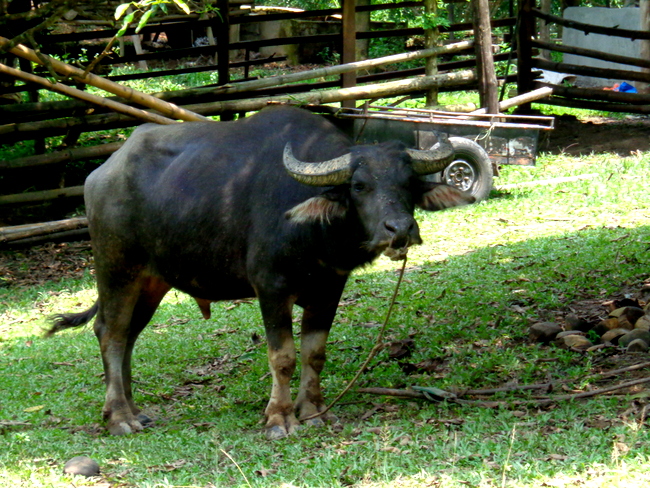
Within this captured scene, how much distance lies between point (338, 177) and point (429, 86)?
7.81 meters

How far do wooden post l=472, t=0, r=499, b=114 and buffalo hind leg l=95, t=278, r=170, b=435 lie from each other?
6.54 m

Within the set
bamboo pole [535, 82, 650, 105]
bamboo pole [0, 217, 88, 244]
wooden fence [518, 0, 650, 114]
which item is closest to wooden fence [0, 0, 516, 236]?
bamboo pole [0, 217, 88, 244]

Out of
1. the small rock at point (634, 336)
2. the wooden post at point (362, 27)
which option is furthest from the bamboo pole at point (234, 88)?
the wooden post at point (362, 27)

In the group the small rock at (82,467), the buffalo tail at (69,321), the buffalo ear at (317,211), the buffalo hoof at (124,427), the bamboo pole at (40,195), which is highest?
the buffalo ear at (317,211)

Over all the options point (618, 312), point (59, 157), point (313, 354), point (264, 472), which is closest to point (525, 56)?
point (59, 157)

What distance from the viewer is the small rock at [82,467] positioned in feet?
13.5

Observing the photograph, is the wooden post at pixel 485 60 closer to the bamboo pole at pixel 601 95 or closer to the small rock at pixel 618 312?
the bamboo pole at pixel 601 95

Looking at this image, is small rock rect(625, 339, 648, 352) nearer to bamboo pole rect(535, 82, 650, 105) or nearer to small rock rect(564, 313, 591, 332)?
small rock rect(564, 313, 591, 332)

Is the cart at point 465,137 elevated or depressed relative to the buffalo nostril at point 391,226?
depressed

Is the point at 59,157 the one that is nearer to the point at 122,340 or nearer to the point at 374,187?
the point at 122,340

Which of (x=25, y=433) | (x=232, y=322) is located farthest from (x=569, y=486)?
(x=232, y=322)

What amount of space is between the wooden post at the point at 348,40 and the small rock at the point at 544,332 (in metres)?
6.09

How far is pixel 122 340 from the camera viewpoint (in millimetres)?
5430

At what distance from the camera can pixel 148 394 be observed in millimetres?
5781
